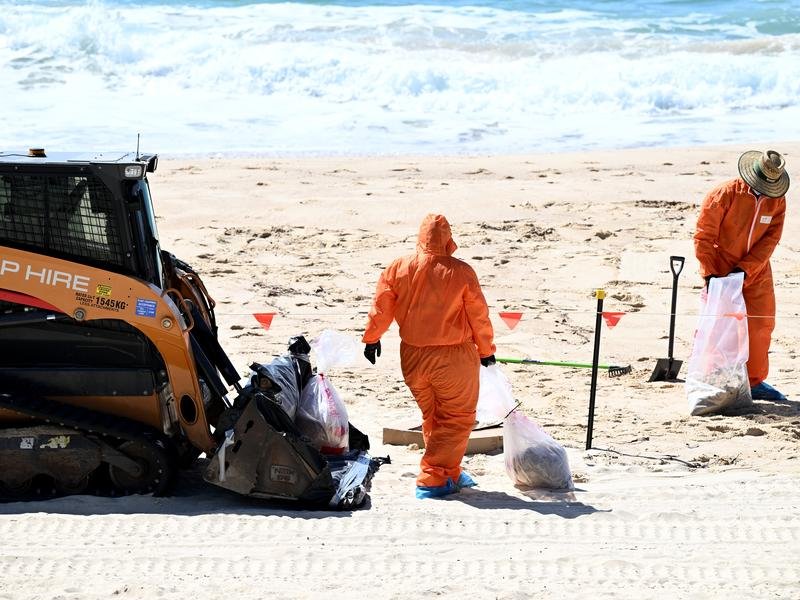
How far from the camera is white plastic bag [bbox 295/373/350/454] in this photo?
21.5 ft

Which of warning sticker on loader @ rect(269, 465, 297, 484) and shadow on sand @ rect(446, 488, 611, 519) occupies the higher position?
warning sticker on loader @ rect(269, 465, 297, 484)

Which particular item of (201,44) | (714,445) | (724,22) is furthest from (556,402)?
(724,22)

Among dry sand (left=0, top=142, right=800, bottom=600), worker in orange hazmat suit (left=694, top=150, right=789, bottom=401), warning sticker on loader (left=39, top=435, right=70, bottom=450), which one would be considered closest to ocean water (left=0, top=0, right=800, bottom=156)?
dry sand (left=0, top=142, right=800, bottom=600)

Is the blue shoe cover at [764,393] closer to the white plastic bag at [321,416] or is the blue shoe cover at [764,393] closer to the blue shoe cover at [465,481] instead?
the blue shoe cover at [465,481]

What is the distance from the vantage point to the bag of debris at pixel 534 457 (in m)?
6.30

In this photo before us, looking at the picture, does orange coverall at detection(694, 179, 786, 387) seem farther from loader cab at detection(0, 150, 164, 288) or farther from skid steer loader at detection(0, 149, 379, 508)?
loader cab at detection(0, 150, 164, 288)

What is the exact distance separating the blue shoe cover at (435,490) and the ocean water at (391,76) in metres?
12.0

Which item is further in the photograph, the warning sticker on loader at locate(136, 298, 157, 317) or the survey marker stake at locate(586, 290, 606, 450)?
the survey marker stake at locate(586, 290, 606, 450)

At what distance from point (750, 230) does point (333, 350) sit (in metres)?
3.17

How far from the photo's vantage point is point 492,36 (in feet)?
98.4

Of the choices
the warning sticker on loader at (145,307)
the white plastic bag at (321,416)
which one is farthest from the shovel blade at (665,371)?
the warning sticker on loader at (145,307)

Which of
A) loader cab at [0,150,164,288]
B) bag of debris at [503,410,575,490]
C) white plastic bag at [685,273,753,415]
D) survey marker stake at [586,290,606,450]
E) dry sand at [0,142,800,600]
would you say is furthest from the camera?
white plastic bag at [685,273,753,415]

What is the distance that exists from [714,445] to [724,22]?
1088 inches

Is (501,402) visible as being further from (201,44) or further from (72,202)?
(201,44)
